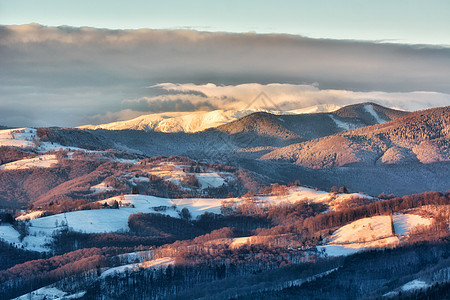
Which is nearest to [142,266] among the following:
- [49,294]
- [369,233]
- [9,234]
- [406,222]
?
[49,294]

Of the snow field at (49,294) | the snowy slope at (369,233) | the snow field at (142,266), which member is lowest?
the snow field at (49,294)

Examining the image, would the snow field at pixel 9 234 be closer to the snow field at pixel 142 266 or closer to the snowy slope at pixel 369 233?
the snow field at pixel 142 266

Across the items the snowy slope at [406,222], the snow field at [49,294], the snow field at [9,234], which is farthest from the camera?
the snow field at [9,234]

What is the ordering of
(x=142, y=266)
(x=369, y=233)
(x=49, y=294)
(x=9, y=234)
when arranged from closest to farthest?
(x=49, y=294), (x=142, y=266), (x=369, y=233), (x=9, y=234)

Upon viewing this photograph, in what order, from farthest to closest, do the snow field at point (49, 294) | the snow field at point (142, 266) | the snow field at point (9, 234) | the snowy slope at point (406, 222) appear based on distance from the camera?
the snow field at point (9, 234), the snowy slope at point (406, 222), the snow field at point (142, 266), the snow field at point (49, 294)

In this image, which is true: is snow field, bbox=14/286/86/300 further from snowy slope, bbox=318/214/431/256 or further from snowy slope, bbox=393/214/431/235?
snowy slope, bbox=393/214/431/235

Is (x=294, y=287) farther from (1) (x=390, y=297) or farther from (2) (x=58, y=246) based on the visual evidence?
(2) (x=58, y=246)

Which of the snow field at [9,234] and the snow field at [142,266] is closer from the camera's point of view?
the snow field at [142,266]

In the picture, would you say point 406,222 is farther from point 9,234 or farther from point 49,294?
point 9,234

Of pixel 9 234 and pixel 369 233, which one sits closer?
pixel 369 233

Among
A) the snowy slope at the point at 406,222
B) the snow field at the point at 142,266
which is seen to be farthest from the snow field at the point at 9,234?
the snowy slope at the point at 406,222

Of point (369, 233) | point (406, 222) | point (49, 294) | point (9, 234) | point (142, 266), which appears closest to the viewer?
point (49, 294)

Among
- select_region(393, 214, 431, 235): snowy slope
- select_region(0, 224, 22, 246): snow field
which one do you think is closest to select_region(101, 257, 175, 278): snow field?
select_region(0, 224, 22, 246): snow field
